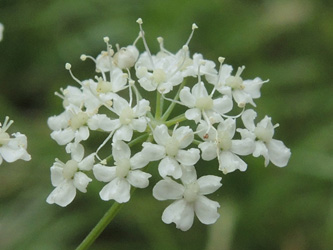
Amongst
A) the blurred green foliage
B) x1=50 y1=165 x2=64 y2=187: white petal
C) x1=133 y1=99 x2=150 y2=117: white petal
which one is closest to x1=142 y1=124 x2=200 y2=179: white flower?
x1=133 y1=99 x2=150 y2=117: white petal

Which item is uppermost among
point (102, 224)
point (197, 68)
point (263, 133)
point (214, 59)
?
point (214, 59)

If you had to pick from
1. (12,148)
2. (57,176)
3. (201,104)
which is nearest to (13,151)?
(12,148)

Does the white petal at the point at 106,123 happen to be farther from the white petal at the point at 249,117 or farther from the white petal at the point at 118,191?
the white petal at the point at 249,117

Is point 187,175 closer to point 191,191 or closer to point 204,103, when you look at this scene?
point 191,191

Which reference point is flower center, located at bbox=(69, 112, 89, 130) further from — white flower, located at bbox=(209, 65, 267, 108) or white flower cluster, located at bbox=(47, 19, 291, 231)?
white flower, located at bbox=(209, 65, 267, 108)

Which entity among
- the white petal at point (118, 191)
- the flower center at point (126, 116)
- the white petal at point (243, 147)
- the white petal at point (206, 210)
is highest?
the white petal at point (243, 147)

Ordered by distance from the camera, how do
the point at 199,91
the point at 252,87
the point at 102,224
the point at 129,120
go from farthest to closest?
the point at 252,87 < the point at 199,91 < the point at 129,120 < the point at 102,224

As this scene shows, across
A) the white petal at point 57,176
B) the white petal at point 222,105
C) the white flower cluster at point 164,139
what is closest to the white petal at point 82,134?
the white flower cluster at point 164,139
